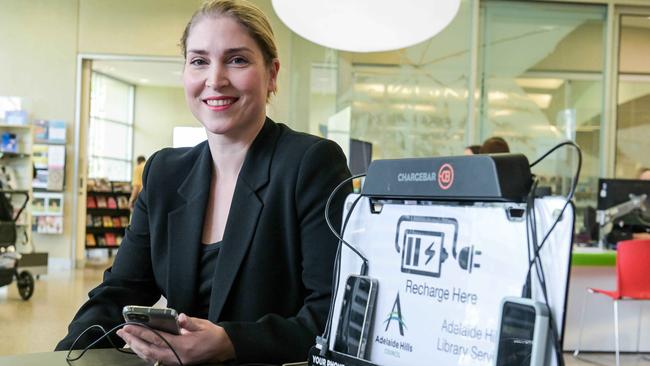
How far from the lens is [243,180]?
136cm

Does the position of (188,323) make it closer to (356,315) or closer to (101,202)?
(356,315)

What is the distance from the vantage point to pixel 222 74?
1.29 m

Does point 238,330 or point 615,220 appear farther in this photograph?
point 615,220

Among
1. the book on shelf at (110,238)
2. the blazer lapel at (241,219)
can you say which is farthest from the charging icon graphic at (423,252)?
the book on shelf at (110,238)

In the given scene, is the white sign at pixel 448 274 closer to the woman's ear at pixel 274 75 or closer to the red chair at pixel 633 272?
the woman's ear at pixel 274 75

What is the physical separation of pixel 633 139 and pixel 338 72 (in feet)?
11.3

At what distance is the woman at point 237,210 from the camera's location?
→ 4.23 feet

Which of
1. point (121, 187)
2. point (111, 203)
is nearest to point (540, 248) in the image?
point (111, 203)

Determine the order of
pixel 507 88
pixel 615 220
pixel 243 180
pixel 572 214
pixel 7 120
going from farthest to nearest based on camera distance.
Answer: pixel 7 120 → pixel 507 88 → pixel 615 220 → pixel 243 180 → pixel 572 214

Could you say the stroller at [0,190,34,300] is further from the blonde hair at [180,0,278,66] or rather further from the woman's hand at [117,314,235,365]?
the woman's hand at [117,314,235,365]

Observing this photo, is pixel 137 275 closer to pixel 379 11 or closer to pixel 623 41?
pixel 379 11

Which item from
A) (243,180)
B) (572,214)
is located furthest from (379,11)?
(572,214)

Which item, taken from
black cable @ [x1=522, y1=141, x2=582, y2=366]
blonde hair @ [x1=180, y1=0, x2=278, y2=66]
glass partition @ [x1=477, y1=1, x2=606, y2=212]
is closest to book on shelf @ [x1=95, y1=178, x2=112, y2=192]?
glass partition @ [x1=477, y1=1, x2=606, y2=212]

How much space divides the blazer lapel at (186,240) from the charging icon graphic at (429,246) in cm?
59
